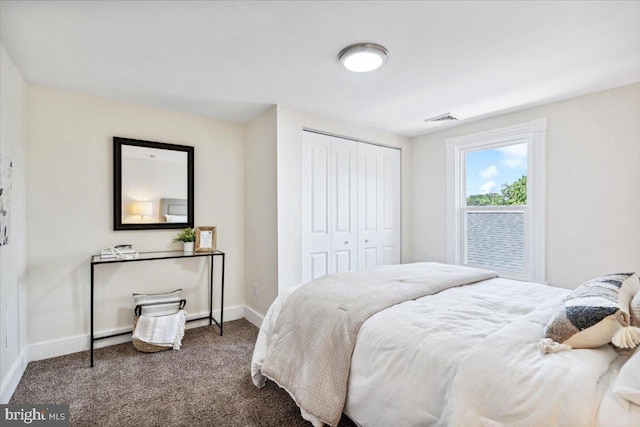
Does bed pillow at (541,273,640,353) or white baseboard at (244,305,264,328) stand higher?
bed pillow at (541,273,640,353)

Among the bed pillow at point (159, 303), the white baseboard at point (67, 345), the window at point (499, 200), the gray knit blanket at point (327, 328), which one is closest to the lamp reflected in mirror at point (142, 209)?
the bed pillow at point (159, 303)

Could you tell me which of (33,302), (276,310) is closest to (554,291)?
(276,310)

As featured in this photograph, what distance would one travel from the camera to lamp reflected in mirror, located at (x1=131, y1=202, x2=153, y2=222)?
3.07 m

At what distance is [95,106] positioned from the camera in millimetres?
2893

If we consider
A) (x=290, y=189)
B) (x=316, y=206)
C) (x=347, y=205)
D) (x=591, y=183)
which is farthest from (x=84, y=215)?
(x=591, y=183)

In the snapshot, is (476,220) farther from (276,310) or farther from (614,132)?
(276,310)

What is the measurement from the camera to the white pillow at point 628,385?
3.05ft

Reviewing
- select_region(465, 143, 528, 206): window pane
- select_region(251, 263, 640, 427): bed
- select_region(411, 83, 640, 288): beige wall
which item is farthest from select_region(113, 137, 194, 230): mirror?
select_region(411, 83, 640, 288): beige wall

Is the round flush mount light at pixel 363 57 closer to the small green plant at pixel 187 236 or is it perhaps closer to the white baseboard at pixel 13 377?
the small green plant at pixel 187 236

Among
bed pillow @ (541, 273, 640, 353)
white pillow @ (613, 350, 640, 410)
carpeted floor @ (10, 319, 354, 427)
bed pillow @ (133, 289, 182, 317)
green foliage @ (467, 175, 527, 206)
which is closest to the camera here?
white pillow @ (613, 350, 640, 410)

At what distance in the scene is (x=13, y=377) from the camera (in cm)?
215

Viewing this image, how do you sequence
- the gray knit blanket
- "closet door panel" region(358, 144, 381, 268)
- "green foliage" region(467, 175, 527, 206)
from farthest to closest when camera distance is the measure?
"closet door panel" region(358, 144, 381, 268), "green foliage" region(467, 175, 527, 206), the gray knit blanket

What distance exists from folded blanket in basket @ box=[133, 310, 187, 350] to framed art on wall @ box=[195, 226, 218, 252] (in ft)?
2.28
